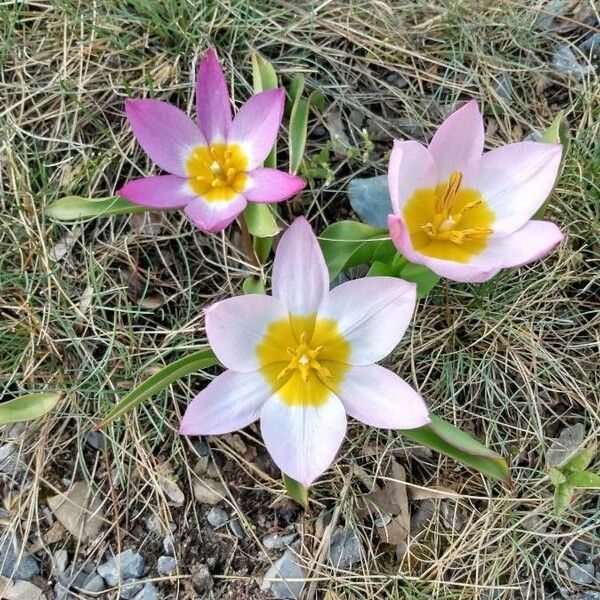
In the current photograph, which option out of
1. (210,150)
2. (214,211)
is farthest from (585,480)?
(210,150)

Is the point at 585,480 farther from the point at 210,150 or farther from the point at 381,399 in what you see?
the point at 210,150

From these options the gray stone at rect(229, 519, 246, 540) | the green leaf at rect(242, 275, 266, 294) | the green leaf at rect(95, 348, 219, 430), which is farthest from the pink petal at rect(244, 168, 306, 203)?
the gray stone at rect(229, 519, 246, 540)

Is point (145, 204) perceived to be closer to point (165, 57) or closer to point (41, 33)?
point (165, 57)

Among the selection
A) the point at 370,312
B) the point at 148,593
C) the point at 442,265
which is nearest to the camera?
the point at 442,265

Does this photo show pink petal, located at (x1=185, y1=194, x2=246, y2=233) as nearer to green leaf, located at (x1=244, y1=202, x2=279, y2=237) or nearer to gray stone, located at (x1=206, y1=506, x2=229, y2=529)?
green leaf, located at (x1=244, y1=202, x2=279, y2=237)

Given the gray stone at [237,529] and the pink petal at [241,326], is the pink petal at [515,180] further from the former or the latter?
the gray stone at [237,529]

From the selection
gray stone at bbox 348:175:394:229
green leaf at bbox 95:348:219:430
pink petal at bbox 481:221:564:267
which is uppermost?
pink petal at bbox 481:221:564:267
